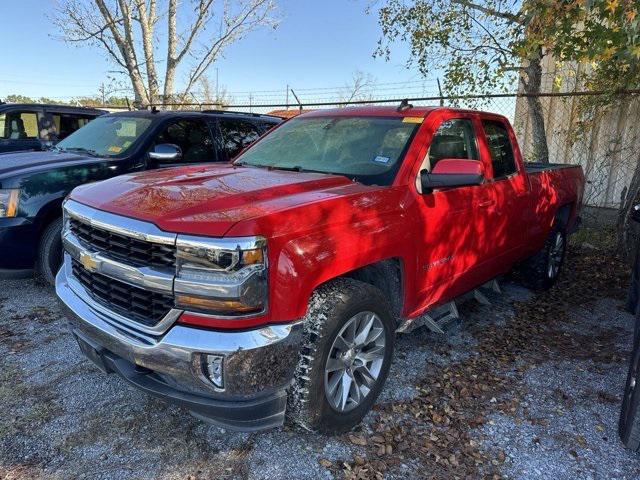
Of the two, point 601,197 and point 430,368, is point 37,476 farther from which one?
point 601,197

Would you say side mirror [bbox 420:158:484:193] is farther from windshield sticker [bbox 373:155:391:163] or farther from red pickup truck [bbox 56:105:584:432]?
windshield sticker [bbox 373:155:391:163]

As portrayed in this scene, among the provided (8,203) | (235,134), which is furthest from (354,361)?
(235,134)

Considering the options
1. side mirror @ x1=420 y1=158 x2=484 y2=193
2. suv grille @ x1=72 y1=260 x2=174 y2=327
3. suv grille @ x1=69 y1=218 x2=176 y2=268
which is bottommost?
suv grille @ x1=72 y1=260 x2=174 y2=327

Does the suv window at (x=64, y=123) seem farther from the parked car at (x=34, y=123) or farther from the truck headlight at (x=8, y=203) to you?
the truck headlight at (x=8, y=203)

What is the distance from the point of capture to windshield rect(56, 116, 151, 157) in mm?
5301

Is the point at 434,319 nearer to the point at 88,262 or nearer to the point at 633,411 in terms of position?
the point at 633,411

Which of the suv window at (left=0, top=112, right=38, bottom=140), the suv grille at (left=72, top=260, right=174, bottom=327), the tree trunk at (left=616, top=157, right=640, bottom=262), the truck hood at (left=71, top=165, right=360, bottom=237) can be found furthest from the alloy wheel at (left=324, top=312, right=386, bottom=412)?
the suv window at (left=0, top=112, right=38, bottom=140)

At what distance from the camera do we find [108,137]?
18.2 ft

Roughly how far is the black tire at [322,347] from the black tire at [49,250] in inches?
124

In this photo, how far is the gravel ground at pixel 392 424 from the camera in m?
2.55

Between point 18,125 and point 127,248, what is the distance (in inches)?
293

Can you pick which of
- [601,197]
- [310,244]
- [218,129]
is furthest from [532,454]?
[601,197]

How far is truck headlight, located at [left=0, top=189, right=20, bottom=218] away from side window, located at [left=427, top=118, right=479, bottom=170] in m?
3.57

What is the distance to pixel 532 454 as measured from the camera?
107 inches
